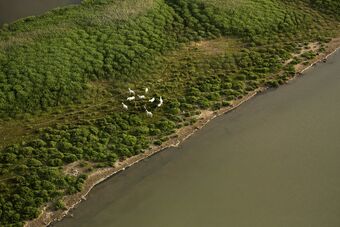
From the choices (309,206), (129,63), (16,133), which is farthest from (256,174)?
(16,133)

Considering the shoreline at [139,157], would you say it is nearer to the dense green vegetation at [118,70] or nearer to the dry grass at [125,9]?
the dense green vegetation at [118,70]

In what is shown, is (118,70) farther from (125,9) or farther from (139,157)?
(139,157)

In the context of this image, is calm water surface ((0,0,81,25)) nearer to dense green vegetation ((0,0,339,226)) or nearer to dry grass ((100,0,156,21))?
dense green vegetation ((0,0,339,226))

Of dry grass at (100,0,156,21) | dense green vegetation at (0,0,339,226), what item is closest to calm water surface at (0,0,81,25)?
dense green vegetation at (0,0,339,226)

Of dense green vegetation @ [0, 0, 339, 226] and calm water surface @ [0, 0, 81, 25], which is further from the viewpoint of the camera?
calm water surface @ [0, 0, 81, 25]

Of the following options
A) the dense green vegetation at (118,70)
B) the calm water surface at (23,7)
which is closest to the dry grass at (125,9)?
the dense green vegetation at (118,70)

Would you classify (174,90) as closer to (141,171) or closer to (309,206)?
(141,171)
